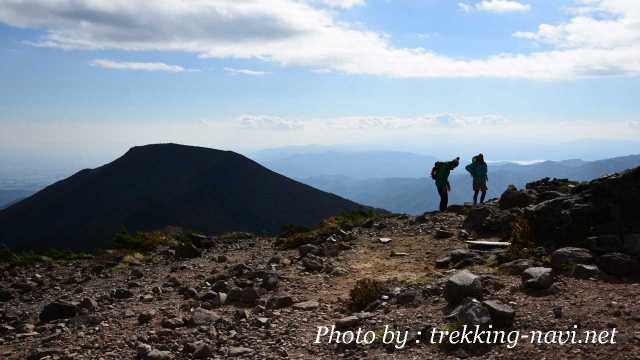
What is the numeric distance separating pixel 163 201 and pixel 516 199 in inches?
5619

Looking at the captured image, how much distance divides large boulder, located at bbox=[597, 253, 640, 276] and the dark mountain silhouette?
11060 centimetres

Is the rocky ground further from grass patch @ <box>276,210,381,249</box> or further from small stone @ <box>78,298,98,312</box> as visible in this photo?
grass patch @ <box>276,210,381,249</box>

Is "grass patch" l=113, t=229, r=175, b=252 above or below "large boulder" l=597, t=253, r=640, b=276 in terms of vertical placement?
below

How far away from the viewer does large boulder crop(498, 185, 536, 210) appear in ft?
72.0

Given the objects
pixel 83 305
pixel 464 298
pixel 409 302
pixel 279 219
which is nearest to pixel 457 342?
pixel 464 298

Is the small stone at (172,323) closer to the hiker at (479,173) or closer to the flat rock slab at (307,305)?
the flat rock slab at (307,305)

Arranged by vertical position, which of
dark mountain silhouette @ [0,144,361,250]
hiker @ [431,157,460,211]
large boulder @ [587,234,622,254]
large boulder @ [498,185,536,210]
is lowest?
dark mountain silhouette @ [0,144,361,250]

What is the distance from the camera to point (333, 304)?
13148 millimetres

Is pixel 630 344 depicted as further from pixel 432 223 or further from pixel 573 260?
pixel 432 223

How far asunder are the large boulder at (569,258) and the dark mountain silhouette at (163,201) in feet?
360

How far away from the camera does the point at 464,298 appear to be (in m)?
10.9

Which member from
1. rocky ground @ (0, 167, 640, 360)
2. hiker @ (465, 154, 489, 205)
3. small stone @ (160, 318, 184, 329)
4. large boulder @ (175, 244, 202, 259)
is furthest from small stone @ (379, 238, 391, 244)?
small stone @ (160, 318, 184, 329)

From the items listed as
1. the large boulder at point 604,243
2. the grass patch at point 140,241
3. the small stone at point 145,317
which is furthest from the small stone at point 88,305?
the large boulder at point 604,243

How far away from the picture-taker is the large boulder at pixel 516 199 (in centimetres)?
2194
